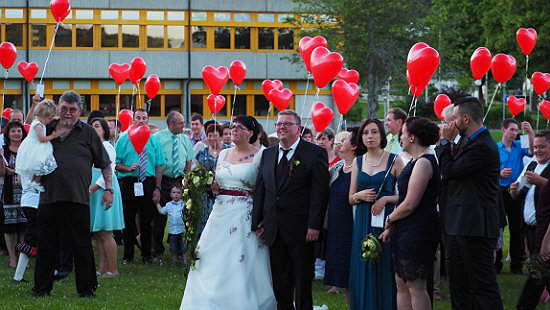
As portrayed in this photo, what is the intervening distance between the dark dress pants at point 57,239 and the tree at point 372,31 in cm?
2916

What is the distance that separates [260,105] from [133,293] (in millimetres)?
36043

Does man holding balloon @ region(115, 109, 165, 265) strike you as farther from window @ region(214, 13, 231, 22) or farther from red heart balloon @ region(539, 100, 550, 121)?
window @ region(214, 13, 231, 22)

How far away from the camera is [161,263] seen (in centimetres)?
1323

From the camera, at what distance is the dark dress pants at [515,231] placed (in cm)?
1281

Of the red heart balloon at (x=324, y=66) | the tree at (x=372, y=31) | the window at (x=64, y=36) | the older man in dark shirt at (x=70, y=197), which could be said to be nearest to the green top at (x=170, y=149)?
the older man in dark shirt at (x=70, y=197)

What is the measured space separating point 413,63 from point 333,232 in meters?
2.44

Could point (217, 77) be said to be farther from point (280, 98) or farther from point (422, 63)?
point (422, 63)

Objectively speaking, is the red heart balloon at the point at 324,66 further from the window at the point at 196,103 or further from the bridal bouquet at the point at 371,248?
the window at the point at 196,103

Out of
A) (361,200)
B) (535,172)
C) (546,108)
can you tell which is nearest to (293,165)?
(361,200)

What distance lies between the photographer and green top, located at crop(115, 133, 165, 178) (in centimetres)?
1305

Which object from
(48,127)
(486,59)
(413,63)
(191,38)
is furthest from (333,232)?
(191,38)

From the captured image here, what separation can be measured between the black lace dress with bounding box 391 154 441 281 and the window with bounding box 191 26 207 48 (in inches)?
1511

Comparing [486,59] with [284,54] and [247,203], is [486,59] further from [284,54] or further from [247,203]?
[284,54]

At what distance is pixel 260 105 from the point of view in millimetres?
46250
